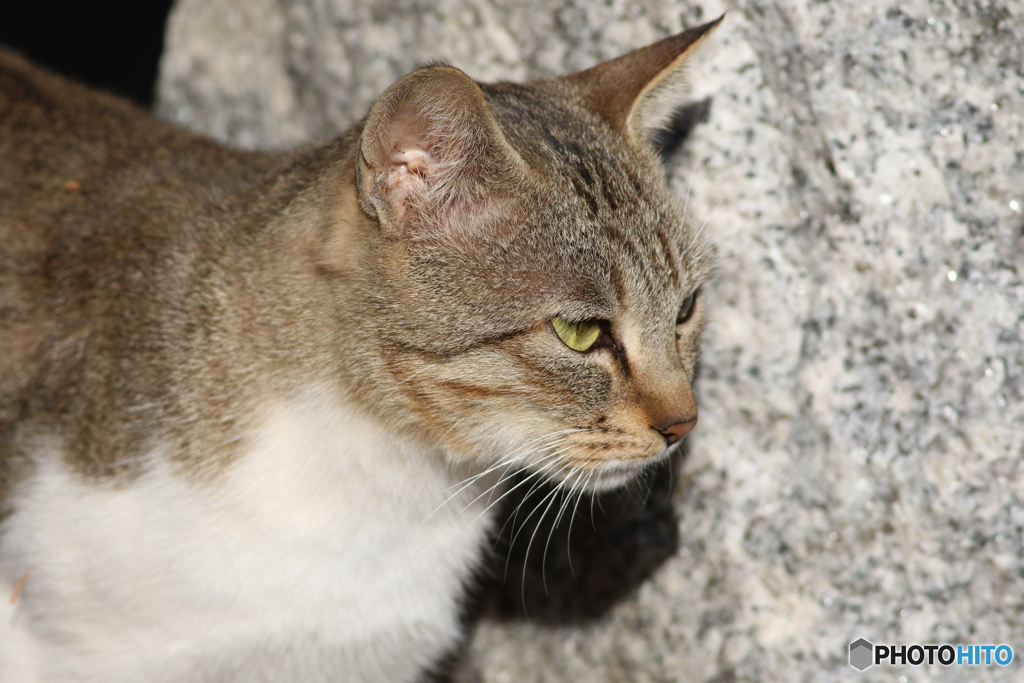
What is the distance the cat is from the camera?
6.68 ft

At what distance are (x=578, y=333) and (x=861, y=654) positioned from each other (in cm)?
130

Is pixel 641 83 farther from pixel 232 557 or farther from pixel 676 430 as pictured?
pixel 232 557

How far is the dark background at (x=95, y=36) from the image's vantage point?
207 inches

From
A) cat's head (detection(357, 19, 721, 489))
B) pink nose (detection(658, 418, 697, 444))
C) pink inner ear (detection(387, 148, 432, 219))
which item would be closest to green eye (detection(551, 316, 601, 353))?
cat's head (detection(357, 19, 721, 489))

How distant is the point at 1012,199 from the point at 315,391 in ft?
6.34

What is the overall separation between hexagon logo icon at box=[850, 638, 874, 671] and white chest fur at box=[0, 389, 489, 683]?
117cm

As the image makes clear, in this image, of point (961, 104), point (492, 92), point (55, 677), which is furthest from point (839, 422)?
A: point (55, 677)

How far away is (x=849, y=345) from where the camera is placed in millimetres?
2615

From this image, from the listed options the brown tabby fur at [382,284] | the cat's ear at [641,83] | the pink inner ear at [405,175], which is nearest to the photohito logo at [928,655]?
the brown tabby fur at [382,284]

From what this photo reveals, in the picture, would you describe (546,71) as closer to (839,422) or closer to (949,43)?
(949,43)

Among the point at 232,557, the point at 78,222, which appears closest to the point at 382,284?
the point at 232,557

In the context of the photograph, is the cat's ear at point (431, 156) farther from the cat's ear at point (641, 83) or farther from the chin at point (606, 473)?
A: the chin at point (606, 473)

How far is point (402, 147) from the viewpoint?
1.95 m

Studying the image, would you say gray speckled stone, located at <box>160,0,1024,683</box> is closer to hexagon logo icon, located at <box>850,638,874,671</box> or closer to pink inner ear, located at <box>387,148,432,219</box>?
hexagon logo icon, located at <box>850,638,874,671</box>
